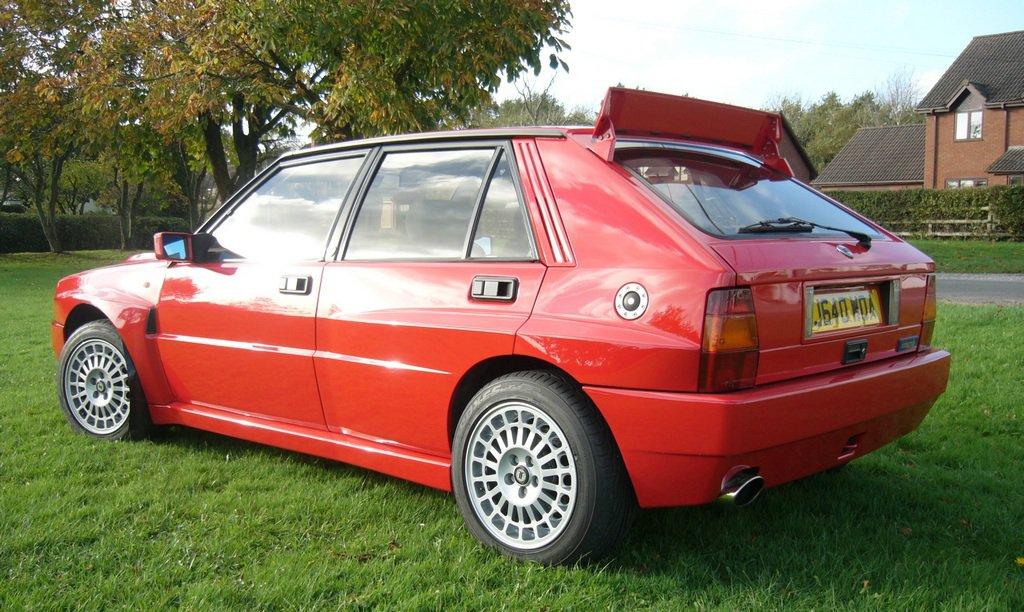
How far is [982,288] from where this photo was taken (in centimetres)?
1438

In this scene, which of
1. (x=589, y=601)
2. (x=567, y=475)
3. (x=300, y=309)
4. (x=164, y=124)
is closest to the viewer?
(x=589, y=601)

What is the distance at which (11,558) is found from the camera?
323 centimetres

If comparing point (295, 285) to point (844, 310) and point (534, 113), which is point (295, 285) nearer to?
point (844, 310)

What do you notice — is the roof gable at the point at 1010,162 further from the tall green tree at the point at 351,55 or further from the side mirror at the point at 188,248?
the side mirror at the point at 188,248

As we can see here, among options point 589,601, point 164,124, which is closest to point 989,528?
point 589,601

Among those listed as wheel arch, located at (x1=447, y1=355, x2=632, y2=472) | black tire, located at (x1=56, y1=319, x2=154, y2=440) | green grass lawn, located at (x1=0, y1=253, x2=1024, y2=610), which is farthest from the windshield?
black tire, located at (x1=56, y1=319, x2=154, y2=440)

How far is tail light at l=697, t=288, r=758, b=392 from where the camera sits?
2.81 metres

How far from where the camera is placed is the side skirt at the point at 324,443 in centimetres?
360

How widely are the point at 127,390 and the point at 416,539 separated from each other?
2249 mm

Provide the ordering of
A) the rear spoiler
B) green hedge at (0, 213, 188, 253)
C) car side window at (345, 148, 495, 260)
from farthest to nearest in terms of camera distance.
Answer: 1. green hedge at (0, 213, 188, 253)
2. car side window at (345, 148, 495, 260)
3. the rear spoiler

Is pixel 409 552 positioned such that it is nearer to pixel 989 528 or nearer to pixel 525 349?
pixel 525 349

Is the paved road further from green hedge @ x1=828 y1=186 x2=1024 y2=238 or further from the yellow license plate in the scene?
green hedge @ x1=828 y1=186 x2=1024 y2=238

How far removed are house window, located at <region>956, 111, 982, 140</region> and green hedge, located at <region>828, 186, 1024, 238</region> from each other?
322 inches

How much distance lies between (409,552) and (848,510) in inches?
74.7
